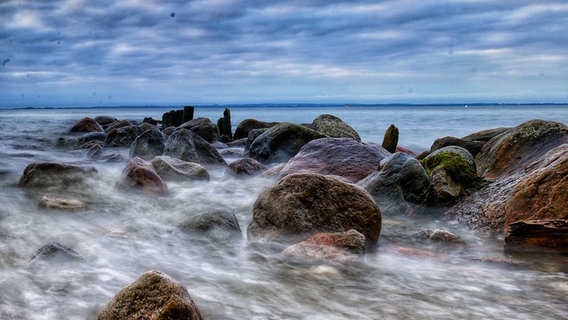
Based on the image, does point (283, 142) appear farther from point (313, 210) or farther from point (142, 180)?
point (313, 210)

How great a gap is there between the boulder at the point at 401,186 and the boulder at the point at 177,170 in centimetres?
361

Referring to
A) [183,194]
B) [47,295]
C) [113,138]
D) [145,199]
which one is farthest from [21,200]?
[113,138]

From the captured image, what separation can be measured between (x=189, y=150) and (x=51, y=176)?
147 inches

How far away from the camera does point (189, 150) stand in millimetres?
11984

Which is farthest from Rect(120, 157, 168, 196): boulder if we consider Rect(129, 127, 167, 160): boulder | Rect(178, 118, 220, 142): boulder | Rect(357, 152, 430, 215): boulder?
Rect(178, 118, 220, 142): boulder

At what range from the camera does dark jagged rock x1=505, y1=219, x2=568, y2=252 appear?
546 centimetres

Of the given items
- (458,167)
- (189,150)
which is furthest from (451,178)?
(189,150)

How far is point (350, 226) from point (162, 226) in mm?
2560

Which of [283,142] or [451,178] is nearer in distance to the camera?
[451,178]

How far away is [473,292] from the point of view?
14.0 ft

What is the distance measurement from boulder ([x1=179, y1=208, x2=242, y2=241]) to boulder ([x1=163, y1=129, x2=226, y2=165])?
5787 millimetres

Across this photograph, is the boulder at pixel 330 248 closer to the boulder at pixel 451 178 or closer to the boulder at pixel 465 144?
the boulder at pixel 451 178

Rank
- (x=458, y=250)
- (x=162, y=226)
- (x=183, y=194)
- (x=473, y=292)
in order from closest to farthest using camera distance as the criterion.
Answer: (x=473, y=292) < (x=458, y=250) < (x=162, y=226) < (x=183, y=194)

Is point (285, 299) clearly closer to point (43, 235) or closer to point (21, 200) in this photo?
point (43, 235)
